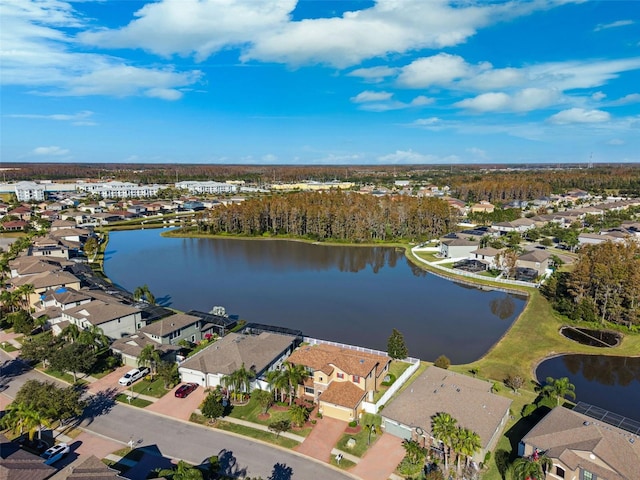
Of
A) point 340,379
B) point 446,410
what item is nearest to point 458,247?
point 340,379

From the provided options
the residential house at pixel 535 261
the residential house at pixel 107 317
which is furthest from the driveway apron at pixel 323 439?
the residential house at pixel 535 261

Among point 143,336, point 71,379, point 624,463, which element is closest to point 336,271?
point 143,336

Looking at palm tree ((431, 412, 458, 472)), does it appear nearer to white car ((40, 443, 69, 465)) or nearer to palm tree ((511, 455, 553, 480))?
palm tree ((511, 455, 553, 480))

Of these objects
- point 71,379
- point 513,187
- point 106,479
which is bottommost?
point 71,379

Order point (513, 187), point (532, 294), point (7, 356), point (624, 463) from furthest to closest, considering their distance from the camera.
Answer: point (513, 187)
point (532, 294)
point (7, 356)
point (624, 463)

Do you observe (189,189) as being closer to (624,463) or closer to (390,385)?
(390,385)

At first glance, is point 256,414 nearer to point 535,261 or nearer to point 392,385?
point 392,385

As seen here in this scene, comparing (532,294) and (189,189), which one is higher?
(189,189)
